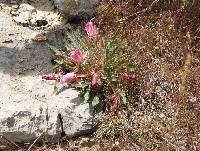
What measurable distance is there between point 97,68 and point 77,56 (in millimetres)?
228

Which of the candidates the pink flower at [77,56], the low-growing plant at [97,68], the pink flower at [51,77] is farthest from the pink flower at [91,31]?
the pink flower at [51,77]

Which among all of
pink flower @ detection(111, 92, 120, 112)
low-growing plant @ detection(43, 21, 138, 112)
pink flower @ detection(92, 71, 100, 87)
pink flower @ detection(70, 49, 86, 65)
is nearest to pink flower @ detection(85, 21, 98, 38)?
low-growing plant @ detection(43, 21, 138, 112)

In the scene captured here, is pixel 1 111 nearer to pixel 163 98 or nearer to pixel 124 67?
pixel 124 67

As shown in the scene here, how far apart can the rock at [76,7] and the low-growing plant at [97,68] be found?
59 centimetres

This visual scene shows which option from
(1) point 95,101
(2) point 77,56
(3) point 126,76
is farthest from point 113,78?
(2) point 77,56

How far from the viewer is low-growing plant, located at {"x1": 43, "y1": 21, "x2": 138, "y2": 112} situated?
469cm

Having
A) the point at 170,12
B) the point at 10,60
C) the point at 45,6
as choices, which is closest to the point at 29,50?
the point at 10,60

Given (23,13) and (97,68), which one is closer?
(97,68)

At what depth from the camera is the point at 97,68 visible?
4.73 m

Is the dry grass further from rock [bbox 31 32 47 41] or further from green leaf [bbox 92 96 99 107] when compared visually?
rock [bbox 31 32 47 41]

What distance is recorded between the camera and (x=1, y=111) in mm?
4590

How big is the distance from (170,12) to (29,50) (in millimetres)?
1555

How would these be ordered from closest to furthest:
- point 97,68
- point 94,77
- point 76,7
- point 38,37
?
point 94,77 → point 97,68 → point 38,37 → point 76,7

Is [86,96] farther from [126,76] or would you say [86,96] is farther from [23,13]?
[23,13]
